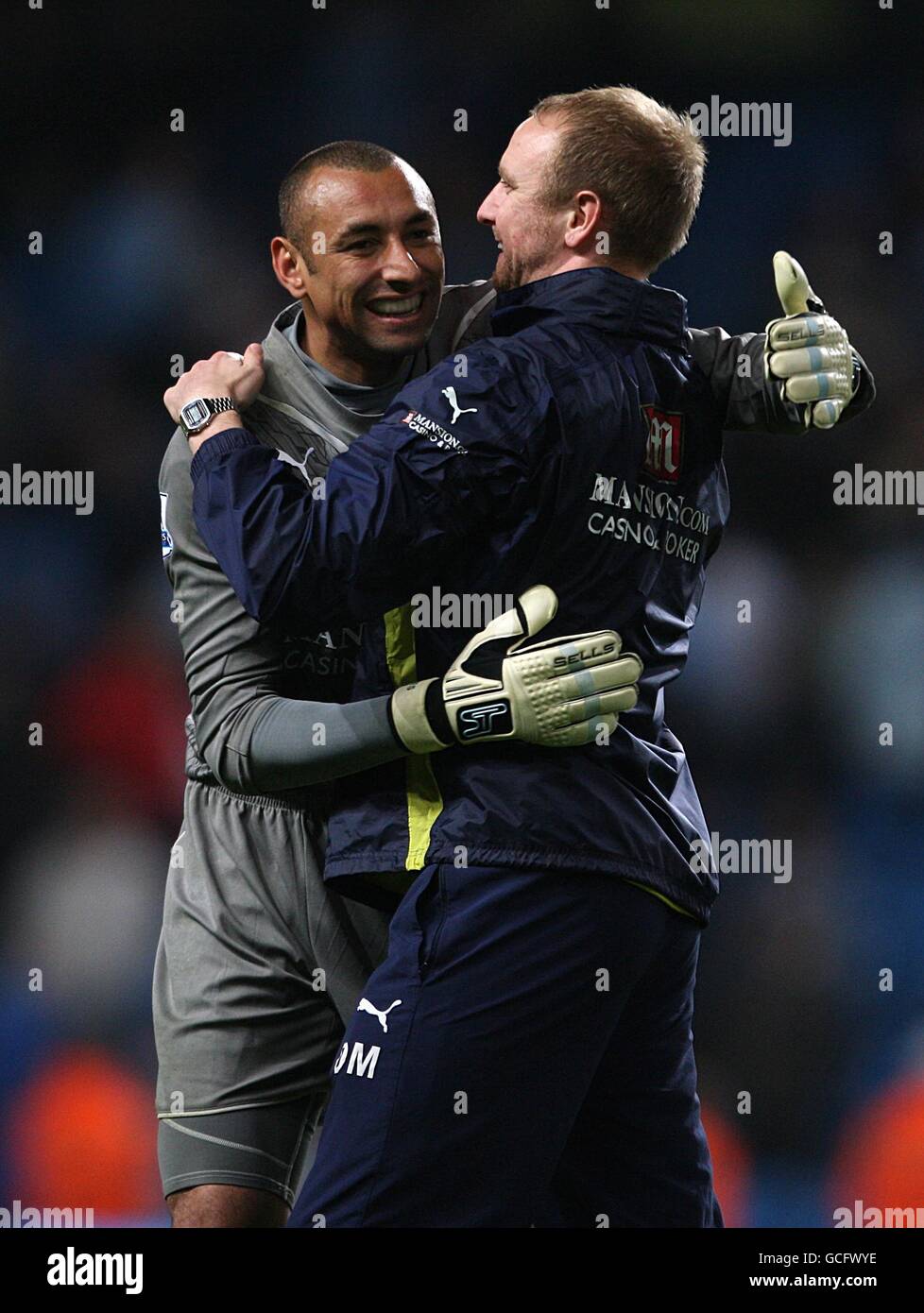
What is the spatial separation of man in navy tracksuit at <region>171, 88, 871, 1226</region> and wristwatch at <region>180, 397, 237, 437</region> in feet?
0.18

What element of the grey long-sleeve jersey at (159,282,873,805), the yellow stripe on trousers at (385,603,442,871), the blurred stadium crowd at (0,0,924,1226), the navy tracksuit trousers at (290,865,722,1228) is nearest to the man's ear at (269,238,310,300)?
the grey long-sleeve jersey at (159,282,873,805)

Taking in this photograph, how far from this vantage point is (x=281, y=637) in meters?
1.75

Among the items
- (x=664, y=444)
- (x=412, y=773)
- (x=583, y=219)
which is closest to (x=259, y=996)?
(x=412, y=773)

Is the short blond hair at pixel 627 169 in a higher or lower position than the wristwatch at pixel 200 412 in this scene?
higher

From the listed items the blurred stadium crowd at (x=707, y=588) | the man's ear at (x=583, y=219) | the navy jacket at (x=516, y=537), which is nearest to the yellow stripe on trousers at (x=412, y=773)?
the navy jacket at (x=516, y=537)

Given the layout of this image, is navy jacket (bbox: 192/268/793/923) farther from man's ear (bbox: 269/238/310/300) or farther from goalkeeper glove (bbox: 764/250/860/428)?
man's ear (bbox: 269/238/310/300)

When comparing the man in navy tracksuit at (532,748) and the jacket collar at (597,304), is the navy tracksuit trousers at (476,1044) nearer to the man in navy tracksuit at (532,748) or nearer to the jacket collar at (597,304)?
the man in navy tracksuit at (532,748)

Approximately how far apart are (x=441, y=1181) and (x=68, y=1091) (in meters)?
1.51

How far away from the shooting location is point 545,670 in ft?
5.00

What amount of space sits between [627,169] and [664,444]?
0.92ft

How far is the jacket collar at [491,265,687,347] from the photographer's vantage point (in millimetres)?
1604

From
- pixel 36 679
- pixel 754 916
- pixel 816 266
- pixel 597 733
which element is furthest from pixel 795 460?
pixel 597 733

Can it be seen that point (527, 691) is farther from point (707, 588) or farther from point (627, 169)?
point (707, 588)

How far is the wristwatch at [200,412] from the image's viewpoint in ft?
5.41
